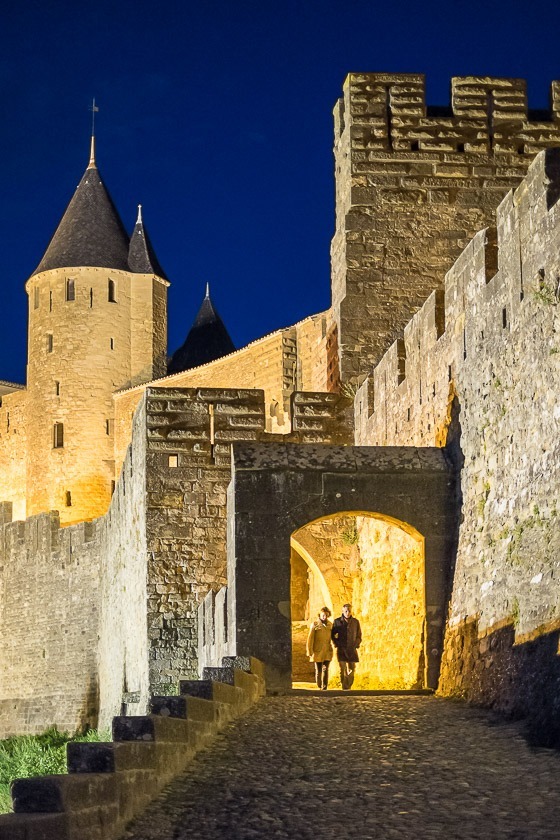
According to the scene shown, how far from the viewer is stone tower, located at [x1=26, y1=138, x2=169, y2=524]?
40.9 m

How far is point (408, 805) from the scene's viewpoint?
7965 mm

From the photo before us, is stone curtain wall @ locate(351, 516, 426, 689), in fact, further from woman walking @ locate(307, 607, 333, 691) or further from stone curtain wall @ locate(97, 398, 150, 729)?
stone curtain wall @ locate(97, 398, 150, 729)

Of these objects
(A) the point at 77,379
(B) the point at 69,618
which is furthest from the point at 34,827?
(A) the point at 77,379

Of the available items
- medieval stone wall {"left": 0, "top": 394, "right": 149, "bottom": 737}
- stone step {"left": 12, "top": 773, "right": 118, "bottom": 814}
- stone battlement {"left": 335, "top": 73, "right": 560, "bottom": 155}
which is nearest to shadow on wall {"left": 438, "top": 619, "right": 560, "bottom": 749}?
stone step {"left": 12, "top": 773, "right": 118, "bottom": 814}

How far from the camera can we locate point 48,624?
3023cm

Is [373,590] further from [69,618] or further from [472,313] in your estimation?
[69,618]

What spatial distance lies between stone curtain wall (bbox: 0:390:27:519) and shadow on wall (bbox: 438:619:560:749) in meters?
30.7

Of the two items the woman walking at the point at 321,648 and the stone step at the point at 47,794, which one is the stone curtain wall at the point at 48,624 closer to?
the woman walking at the point at 321,648

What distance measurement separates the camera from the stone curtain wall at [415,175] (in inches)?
786

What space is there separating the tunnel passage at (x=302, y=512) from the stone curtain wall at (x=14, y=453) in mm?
29740

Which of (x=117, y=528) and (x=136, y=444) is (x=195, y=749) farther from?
(x=117, y=528)

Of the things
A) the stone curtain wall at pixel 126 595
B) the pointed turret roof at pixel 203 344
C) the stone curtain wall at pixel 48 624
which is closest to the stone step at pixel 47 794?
the stone curtain wall at pixel 126 595

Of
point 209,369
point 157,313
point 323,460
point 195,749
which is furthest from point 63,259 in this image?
point 195,749

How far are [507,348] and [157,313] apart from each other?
3143cm
